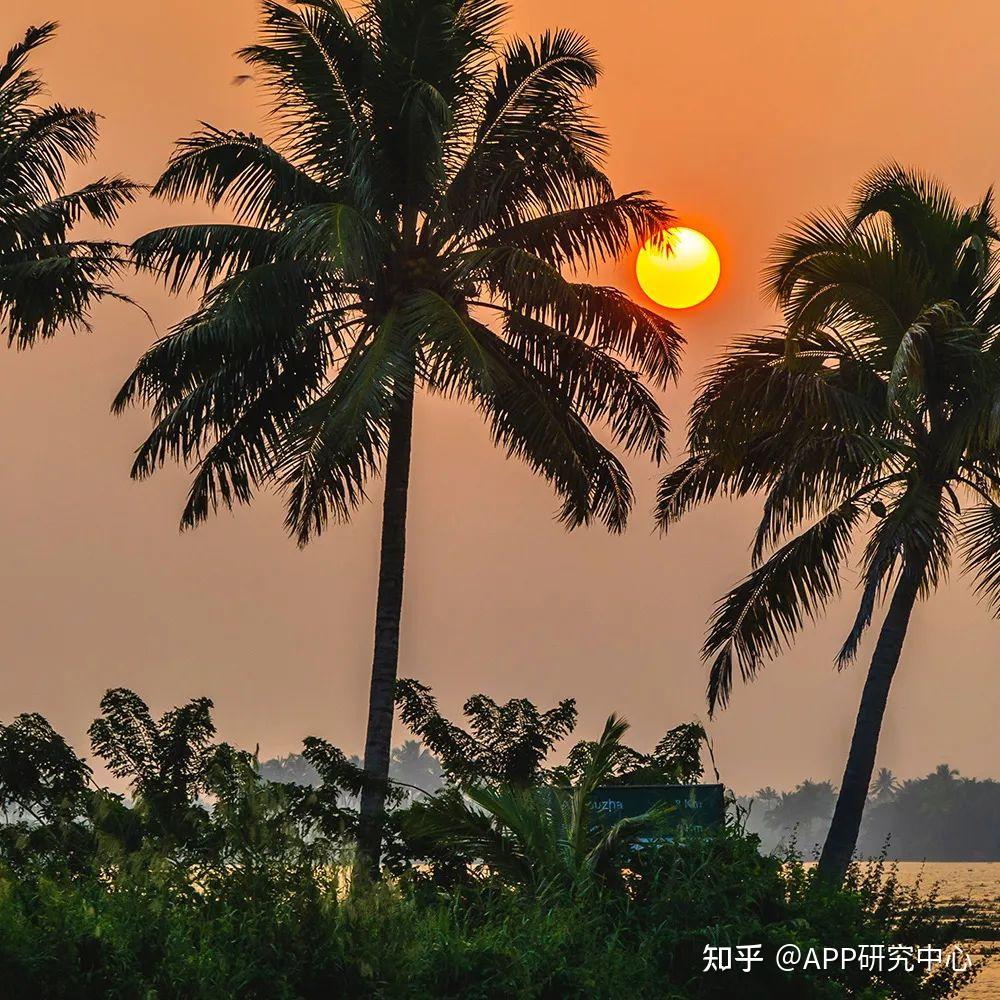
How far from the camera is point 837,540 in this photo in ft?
78.4

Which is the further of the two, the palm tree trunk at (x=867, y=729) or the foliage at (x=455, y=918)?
the palm tree trunk at (x=867, y=729)

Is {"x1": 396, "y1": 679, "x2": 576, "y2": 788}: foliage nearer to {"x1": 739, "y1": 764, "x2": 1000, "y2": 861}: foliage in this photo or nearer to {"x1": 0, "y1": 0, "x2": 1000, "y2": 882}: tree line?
{"x1": 0, "y1": 0, "x2": 1000, "y2": 882}: tree line

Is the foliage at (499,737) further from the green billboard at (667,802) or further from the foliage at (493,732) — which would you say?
the green billboard at (667,802)

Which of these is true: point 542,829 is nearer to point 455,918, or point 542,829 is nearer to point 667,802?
point 667,802

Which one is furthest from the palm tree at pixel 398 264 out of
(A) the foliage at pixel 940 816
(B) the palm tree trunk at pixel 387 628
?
(A) the foliage at pixel 940 816

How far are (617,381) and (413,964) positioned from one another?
12.5 meters

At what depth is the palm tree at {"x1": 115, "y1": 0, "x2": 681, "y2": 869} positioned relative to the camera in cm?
2388

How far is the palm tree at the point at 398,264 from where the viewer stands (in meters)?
23.9

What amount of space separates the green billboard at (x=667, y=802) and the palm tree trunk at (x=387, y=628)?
515 cm

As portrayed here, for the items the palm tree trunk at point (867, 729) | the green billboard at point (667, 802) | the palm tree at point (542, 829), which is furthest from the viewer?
the palm tree trunk at point (867, 729)

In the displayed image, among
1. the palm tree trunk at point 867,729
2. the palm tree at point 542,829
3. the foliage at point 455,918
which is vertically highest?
the palm tree trunk at point 867,729

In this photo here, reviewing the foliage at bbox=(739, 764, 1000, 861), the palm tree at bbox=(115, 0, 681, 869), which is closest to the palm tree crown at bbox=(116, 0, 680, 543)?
the palm tree at bbox=(115, 0, 681, 869)

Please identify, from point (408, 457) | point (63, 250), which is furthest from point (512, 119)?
point (63, 250)

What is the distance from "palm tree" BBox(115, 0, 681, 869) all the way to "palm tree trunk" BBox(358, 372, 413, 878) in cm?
3
